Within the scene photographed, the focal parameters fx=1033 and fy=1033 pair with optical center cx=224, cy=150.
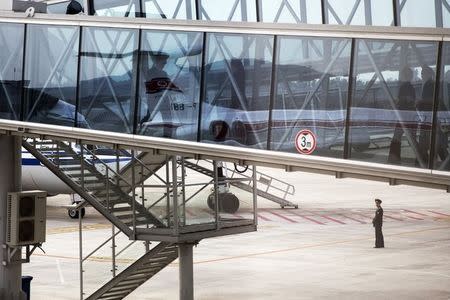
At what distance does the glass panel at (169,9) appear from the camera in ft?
66.1

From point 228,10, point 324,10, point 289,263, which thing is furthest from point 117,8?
point 289,263

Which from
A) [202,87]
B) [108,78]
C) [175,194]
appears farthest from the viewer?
[175,194]

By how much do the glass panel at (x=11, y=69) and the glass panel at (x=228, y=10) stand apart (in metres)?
4.69

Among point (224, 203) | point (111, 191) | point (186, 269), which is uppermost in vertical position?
point (111, 191)

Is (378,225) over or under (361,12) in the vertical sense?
under

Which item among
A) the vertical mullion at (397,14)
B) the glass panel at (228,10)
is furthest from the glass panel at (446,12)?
the glass panel at (228,10)

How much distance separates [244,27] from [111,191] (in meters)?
8.78

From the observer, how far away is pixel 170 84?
1916cm

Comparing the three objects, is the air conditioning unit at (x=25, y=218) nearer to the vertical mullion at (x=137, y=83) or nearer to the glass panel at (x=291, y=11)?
the vertical mullion at (x=137, y=83)

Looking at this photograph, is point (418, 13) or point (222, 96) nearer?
point (418, 13)

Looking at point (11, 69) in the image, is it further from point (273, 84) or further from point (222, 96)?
point (273, 84)

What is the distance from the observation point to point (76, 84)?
2083cm

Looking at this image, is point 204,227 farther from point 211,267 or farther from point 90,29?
point 211,267

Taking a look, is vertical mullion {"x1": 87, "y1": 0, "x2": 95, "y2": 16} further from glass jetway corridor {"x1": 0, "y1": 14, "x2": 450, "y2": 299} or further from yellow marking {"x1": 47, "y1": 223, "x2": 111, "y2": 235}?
yellow marking {"x1": 47, "y1": 223, "x2": 111, "y2": 235}
